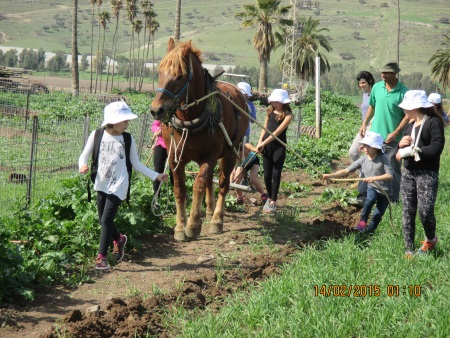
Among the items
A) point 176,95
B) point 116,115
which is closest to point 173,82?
point 176,95

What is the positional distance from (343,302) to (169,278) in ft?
6.86

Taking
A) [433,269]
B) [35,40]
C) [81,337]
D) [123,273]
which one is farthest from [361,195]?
[35,40]

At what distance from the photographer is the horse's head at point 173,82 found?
7.16 metres

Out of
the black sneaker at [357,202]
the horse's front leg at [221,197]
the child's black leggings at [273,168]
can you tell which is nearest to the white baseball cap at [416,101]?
the horse's front leg at [221,197]

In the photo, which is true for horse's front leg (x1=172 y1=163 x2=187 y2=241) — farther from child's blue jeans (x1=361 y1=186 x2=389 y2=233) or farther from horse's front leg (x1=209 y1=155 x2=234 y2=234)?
child's blue jeans (x1=361 y1=186 x2=389 y2=233)

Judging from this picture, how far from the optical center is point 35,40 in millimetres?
186750

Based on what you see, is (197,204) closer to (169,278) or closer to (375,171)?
(169,278)

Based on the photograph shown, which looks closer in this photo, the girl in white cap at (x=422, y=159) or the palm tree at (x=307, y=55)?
the girl in white cap at (x=422, y=159)

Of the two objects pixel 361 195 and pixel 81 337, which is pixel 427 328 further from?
pixel 361 195

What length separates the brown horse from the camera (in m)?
7.46

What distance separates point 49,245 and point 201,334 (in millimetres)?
2726

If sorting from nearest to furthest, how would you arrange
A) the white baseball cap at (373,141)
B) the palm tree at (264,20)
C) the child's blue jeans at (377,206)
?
the white baseball cap at (373,141) < the child's blue jeans at (377,206) < the palm tree at (264,20)
